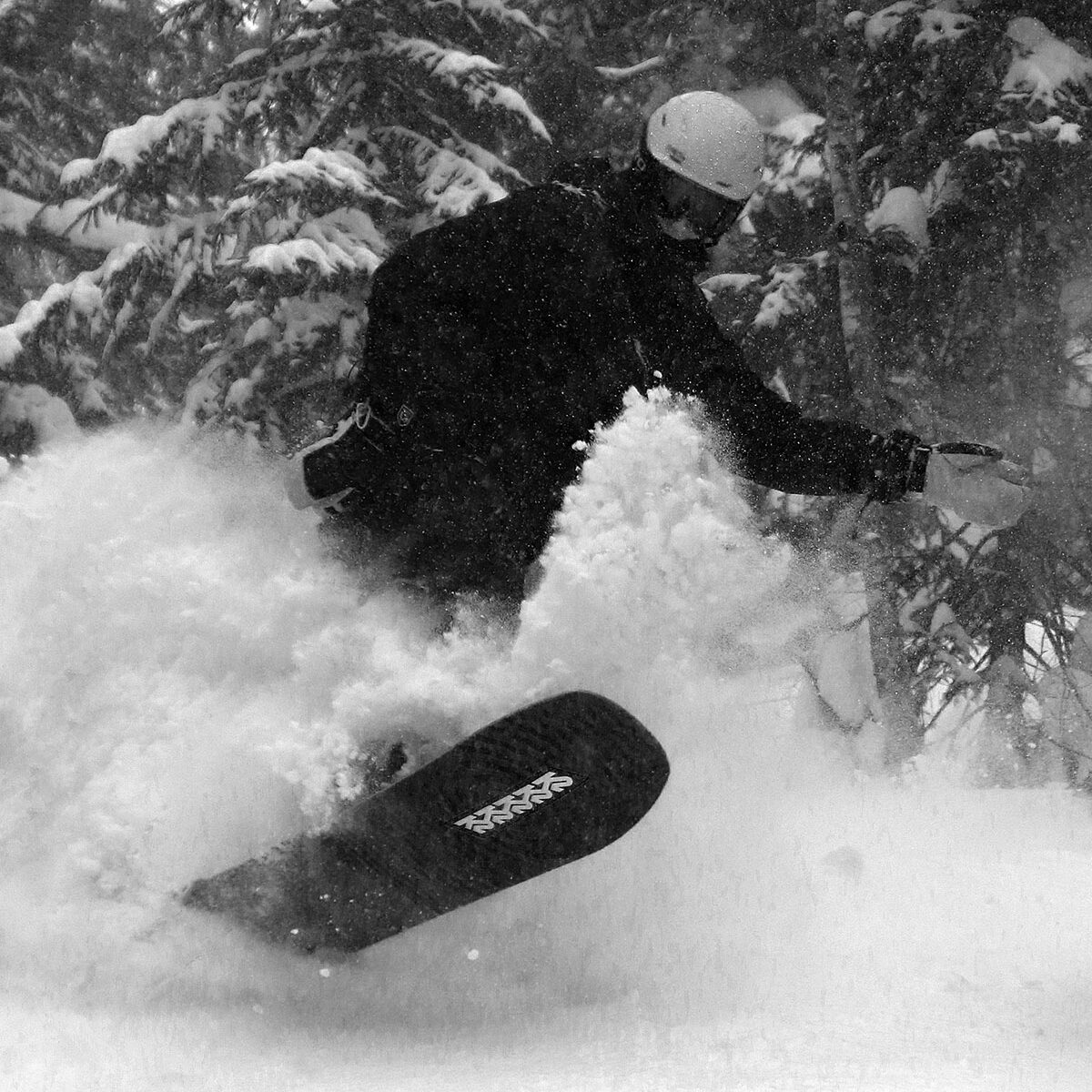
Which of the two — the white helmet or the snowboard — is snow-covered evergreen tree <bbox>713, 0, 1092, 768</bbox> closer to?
the white helmet

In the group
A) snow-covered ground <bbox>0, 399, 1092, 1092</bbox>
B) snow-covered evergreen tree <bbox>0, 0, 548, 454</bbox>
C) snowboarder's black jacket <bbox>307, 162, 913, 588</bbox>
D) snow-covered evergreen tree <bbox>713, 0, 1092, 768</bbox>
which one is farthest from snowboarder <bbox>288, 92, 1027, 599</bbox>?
snow-covered evergreen tree <bbox>0, 0, 548, 454</bbox>

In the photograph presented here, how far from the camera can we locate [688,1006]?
2.64m

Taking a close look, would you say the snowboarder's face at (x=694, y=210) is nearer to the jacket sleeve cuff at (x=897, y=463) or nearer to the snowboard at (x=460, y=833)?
the jacket sleeve cuff at (x=897, y=463)

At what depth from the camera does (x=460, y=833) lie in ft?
8.55

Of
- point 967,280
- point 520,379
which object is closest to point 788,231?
point 967,280

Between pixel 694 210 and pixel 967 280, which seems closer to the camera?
pixel 694 210

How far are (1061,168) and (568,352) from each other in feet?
13.0

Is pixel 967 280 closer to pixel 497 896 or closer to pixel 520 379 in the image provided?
pixel 520 379

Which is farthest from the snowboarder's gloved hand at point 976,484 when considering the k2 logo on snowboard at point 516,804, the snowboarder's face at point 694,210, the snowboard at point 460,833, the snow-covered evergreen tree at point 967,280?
the snow-covered evergreen tree at point 967,280

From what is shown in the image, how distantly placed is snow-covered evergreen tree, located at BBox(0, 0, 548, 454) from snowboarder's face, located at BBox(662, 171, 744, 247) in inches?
152

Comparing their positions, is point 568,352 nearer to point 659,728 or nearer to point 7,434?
point 659,728

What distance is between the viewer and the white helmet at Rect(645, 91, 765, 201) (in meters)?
3.13

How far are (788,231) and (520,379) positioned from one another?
15.3 ft

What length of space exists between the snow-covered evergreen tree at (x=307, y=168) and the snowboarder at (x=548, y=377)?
387 cm
